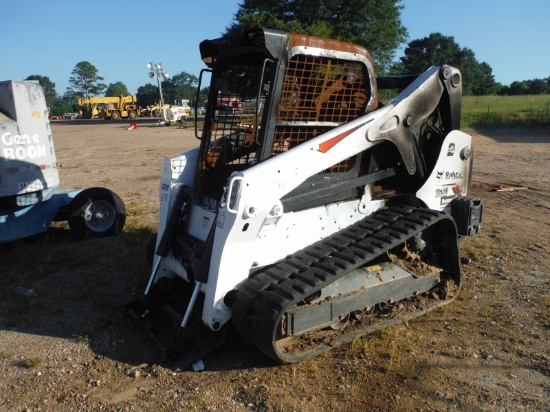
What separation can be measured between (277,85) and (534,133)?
74.0ft

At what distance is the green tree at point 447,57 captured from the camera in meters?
74.8

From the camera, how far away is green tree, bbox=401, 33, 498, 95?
245 feet

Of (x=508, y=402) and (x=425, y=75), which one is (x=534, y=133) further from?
(x=508, y=402)

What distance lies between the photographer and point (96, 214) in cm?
692

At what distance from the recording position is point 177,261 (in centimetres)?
450

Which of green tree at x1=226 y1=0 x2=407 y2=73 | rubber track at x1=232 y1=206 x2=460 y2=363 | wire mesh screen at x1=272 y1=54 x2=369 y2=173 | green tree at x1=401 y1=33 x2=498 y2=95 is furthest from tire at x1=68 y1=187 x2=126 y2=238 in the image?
green tree at x1=401 y1=33 x2=498 y2=95

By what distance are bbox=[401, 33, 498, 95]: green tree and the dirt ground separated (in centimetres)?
7024

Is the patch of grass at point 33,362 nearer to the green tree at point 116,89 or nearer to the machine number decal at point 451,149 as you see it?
the machine number decal at point 451,149

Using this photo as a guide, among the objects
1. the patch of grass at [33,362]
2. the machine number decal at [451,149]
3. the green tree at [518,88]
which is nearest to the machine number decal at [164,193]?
the patch of grass at [33,362]

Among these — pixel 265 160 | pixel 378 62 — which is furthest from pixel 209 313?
pixel 378 62

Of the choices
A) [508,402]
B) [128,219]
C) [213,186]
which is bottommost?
[128,219]

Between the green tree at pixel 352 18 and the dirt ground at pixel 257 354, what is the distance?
26.9 meters

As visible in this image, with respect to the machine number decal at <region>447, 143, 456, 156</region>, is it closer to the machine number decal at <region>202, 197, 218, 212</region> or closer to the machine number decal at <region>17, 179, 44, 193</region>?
the machine number decal at <region>202, 197, 218, 212</region>

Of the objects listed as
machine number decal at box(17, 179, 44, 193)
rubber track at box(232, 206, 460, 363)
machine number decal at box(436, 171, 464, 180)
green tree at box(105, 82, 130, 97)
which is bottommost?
green tree at box(105, 82, 130, 97)
